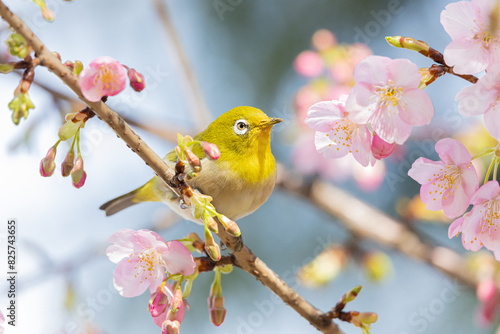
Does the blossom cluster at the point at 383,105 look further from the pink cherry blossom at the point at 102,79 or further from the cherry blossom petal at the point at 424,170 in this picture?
the pink cherry blossom at the point at 102,79

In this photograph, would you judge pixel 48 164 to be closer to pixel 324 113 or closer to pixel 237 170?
pixel 324 113

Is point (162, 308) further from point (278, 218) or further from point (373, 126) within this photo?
point (278, 218)

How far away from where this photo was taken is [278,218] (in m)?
5.17

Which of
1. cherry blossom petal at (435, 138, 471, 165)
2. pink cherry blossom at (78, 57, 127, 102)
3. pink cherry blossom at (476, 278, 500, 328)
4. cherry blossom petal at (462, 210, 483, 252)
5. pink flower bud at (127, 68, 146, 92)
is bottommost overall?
pink cherry blossom at (476, 278, 500, 328)

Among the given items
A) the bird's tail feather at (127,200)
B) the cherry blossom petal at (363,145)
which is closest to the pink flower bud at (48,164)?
the cherry blossom petal at (363,145)

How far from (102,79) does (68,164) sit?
27 centimetres

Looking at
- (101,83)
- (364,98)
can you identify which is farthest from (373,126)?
(101,83)

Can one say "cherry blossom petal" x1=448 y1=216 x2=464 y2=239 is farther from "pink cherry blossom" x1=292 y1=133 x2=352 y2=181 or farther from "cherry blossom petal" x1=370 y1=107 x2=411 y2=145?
"pink cherry blossom" x1=292 y1=133 x2=352 y2=181

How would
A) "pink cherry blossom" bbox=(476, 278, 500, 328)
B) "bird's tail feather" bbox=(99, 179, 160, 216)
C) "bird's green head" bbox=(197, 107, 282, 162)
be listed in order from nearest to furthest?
"bird's green head" bbox=(197, 107, 282, 162) → "bird's tail feather" bbox=(99, 179, 160, 216) → "pink cherry blossom" bbox=(476, 278, 500, 328)

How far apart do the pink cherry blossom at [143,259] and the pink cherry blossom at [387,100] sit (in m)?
0.60

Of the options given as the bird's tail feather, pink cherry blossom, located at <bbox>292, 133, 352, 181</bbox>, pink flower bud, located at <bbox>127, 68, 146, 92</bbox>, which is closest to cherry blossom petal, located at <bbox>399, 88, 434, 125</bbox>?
pink flower bud, located at <bbox>127, 68, 146, 92</bbox>

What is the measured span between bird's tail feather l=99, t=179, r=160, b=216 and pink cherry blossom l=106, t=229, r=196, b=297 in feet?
3.03

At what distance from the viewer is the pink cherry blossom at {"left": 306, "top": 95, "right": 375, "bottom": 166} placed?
4.46 feet

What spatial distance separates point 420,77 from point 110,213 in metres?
1.74
